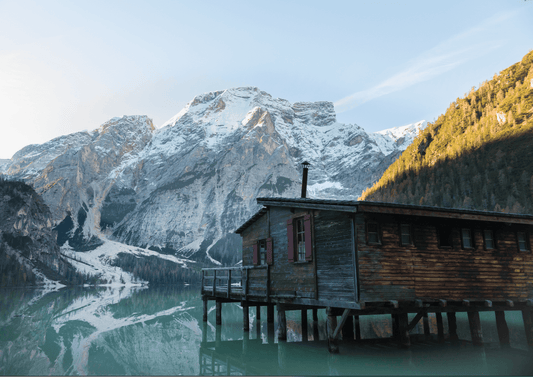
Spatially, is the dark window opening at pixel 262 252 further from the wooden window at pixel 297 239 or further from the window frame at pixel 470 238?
the window frame at pixel 470 238

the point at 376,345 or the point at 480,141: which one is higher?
the point at 480,141

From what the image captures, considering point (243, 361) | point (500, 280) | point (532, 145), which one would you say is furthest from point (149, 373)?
point (532, 145)

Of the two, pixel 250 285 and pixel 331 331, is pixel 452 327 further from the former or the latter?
pixel 250 285

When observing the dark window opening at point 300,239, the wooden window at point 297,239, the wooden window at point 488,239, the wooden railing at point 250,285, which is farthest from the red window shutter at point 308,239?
the wooden window at point 488,239

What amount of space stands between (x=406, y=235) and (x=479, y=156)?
81954mm

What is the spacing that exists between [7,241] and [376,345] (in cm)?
14964

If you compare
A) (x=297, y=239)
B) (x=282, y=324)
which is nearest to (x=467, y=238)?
(x=297, y=239)

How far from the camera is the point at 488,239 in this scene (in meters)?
17.5

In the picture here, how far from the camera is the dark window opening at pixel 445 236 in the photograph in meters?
16.5

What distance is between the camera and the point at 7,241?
13300 centimetres

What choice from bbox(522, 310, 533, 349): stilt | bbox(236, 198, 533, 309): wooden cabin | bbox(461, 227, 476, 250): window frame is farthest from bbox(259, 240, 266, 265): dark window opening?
bbox(522, 310, 533, 349): stilt

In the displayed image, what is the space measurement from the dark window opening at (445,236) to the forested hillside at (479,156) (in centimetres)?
5503

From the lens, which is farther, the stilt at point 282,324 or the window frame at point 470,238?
the stilt at point 282,324

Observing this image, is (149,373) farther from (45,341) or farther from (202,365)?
(45,341)
